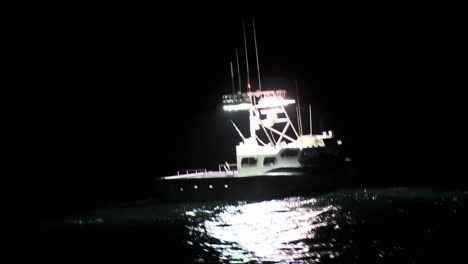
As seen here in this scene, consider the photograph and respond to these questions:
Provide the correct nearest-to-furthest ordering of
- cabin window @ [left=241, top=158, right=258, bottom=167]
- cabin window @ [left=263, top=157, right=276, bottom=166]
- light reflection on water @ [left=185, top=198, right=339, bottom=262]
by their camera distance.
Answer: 1. light reflection on water @ [left=185, top=198, right=339, bottom=262]
2. cabin window @ [left=263, top=157, right=276, bottom=166]
3. cabin window @ [left=241, top=158, right=258, bottom=167]

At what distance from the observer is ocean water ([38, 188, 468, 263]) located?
38.5 ft

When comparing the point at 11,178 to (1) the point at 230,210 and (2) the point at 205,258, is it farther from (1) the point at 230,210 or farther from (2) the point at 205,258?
(2) the point at 205,258

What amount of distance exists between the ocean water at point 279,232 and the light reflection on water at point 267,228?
0.09 feet

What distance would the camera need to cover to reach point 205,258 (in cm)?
1198

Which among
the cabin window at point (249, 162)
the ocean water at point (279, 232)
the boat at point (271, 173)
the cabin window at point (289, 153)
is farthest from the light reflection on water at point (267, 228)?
the cabin window at point (249, 162)

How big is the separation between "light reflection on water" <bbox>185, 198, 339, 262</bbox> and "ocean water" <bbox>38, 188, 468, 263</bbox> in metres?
0.03

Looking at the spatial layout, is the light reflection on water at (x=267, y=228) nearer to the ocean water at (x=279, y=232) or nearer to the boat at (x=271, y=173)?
the ocean water at (x=279, y=232)

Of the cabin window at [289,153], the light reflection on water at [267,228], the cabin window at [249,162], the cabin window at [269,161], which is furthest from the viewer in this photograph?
the cabin window at [249,162]

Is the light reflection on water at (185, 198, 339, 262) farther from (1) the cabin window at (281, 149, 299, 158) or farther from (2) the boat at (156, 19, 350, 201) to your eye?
(1) the cabin window at (281, 149, 299, 158)

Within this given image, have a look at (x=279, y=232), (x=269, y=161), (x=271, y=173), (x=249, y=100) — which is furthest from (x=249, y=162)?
(x=279, y=232)

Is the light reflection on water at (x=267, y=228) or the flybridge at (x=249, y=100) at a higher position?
the flybridge at (x=249, y=100)

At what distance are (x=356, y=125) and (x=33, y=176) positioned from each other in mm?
42947

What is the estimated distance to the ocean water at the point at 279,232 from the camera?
11750mm

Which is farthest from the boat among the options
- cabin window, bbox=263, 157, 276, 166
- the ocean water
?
the ocean water
